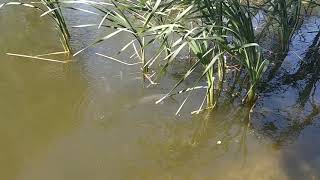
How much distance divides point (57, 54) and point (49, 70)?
0.25 metres

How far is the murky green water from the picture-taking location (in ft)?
7.90

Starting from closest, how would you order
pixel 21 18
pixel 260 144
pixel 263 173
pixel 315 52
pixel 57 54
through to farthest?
pixel 263 173, pixel 260 144, pixel 57 54, pixel 315 52, pixel 21 18

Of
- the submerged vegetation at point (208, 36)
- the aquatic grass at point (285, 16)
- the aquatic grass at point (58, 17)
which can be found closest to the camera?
the submerged vegetation at point (208, 36)

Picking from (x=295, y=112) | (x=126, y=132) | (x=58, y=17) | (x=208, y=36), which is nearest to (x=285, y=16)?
(x=295, y=112)

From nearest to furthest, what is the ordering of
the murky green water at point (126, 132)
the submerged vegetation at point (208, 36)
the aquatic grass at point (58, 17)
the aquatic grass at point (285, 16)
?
the murky green water at point (126, 132) < the submerged vegetation at point (208, 36) < the aquatic grass at point (58, 17) < the aquatic grass at point (285, 16)

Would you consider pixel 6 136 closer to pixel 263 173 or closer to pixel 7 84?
pixel 7 84

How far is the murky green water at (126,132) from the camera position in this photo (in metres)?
2.41

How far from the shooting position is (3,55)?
3.39 m

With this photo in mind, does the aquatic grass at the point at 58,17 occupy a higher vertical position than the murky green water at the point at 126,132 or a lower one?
higher

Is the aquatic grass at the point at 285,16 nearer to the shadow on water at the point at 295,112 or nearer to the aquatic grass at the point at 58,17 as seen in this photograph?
the shadow on water at the point at 295,112

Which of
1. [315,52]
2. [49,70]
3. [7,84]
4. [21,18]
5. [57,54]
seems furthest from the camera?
[21,18]

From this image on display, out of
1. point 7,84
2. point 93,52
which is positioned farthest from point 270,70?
point 7,84

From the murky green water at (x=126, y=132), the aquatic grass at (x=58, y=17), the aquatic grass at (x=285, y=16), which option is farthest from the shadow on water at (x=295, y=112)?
the aquatic grass at (x=58, y=17)

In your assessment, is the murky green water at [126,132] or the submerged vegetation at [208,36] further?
the submerged vegetation at [208,36]
